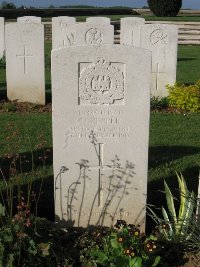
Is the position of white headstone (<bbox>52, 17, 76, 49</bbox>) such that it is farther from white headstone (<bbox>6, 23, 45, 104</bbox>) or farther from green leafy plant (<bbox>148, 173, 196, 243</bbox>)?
green leafy plant (<bbox>148, 173, 196, 243</bbox>)

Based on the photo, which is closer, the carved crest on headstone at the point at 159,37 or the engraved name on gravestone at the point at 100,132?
the engraved name on gravestone at the point at 100,132

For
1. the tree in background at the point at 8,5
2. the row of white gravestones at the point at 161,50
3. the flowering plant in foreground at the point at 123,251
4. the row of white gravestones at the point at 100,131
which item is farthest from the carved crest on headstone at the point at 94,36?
the tree in background at the point at 8,5

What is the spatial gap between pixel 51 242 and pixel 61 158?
2.25ft

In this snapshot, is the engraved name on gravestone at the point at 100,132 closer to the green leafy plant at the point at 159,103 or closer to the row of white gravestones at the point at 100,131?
the row of white gravestones at the point at 100,131

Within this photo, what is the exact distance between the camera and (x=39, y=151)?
6609 millimetres

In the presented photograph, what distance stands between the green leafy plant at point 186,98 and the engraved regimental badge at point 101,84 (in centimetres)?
532

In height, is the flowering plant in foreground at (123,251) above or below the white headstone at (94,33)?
below

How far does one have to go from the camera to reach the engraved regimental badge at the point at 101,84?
4.04 metres

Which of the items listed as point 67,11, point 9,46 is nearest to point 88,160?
point 9,46

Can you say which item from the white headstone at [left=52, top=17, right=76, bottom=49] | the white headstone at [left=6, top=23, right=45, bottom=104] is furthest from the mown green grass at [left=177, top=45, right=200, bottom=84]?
the white headstone at [left=6, top=23, right=45, bottom=104]

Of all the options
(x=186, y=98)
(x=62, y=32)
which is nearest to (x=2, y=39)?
(x=62, y=32)

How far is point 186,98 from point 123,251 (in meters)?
5.97

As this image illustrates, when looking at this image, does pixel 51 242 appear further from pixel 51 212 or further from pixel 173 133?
pixel 173 133

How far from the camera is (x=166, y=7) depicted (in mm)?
34656
